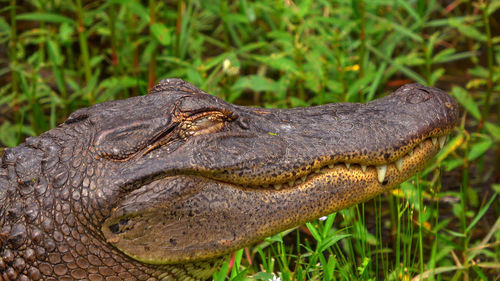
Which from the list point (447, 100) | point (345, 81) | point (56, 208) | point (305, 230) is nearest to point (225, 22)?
point (345, 81)

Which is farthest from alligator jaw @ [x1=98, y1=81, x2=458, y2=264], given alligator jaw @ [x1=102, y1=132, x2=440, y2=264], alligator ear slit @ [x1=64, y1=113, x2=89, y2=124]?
alligator ear slit @ [x1=64, y1=113, x2=89, y2=124]

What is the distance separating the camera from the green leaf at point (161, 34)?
4.21 metres

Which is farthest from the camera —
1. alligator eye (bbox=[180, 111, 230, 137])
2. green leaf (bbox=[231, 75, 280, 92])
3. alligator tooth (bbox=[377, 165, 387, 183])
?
green leaf (bbox=[231, 75, 280, 92])

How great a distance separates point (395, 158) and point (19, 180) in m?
1.49

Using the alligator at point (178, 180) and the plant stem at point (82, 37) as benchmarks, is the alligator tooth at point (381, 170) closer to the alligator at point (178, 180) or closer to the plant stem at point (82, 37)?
the alligator at point (178, 180)

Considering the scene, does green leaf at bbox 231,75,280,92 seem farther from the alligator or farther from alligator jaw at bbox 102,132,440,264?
alligator jaw at bbox 102,132,440,264

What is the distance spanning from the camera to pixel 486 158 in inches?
186

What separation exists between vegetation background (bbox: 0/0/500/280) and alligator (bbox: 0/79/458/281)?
264 millimetres

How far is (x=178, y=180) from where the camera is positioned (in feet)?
7.96

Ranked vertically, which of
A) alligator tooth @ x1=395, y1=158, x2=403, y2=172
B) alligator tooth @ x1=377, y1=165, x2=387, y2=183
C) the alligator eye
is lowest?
alligator tooth @ x1=377, y1=165, x2=387, y2=183

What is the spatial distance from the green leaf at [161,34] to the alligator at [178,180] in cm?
155

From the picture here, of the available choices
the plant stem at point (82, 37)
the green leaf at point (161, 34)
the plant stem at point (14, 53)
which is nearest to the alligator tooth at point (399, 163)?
the green leaf at point (161, 34)

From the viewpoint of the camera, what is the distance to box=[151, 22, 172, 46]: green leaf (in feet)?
13.8

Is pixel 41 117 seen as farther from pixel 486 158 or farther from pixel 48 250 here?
pixel 486 158
